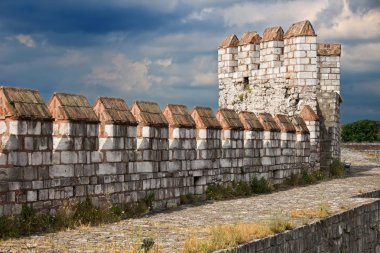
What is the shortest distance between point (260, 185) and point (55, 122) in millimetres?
7353

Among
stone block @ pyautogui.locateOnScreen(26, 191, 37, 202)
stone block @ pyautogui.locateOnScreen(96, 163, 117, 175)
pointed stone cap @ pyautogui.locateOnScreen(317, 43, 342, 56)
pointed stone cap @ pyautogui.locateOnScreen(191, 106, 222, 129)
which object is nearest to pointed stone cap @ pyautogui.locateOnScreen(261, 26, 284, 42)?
A: pointed stone cap @ pyautogui.locateOnScreen(317, 43, 342, 56)

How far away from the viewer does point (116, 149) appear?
11914mm

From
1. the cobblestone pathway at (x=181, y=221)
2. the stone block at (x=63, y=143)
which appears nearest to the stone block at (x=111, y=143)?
the stone block at (x=63, y=143)

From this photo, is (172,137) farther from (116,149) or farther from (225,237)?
(225,237)

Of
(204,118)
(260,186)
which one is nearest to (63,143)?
(204,118)

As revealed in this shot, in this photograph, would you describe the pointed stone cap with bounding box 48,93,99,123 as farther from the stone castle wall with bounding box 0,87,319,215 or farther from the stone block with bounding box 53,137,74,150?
the stone block with bounding box 53,137,74,150

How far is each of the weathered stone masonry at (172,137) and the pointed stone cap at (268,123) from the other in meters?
0.05

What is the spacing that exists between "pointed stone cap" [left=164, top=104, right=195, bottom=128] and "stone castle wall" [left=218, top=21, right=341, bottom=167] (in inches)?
284

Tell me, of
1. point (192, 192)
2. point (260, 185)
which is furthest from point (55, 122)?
point (260, 185)

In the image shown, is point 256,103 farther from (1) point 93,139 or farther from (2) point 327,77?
(1) point 93,139

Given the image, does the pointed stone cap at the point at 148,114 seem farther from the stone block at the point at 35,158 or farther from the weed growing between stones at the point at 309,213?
the weed growing between stones at the point at 309,213

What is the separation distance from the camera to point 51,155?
10.5 meters

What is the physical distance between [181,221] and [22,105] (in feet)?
10.3

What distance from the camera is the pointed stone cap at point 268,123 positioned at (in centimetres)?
1747
